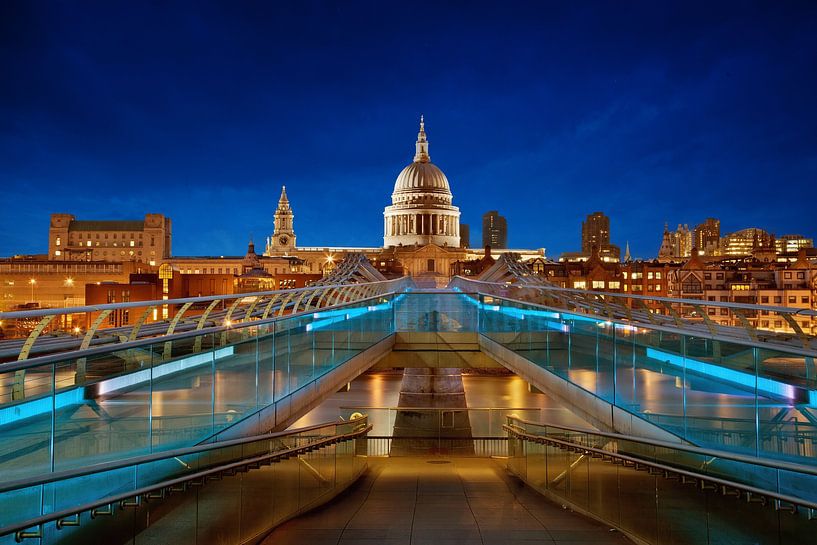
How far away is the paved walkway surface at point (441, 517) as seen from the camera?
8453 mm

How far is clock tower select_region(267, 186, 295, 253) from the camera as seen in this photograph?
16925 centimetres

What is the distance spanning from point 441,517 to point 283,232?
166746 mm

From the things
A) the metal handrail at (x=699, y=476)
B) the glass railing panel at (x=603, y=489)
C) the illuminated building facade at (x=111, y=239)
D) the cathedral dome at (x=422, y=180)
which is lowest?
the glass railing panel at (x=603, y=489)

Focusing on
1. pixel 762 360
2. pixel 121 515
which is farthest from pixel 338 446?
pixel 762 360

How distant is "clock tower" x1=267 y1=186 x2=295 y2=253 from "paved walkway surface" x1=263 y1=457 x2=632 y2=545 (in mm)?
157060

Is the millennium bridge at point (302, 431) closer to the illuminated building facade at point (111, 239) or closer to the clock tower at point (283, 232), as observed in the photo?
the clock tower at point (283, 232)

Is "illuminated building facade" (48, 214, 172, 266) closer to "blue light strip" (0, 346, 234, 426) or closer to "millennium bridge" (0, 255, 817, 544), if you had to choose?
"millennium bridge" (0, 255, 817, 544)

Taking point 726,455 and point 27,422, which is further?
point 726,455

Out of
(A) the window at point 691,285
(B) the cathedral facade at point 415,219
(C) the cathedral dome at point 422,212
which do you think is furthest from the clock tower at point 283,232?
(A) the window at point 691,285

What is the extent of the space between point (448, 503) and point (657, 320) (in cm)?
429

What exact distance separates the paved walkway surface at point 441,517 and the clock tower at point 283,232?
157m

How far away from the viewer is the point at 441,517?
9812 mm

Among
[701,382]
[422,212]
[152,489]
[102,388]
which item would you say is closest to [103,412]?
[102,388]

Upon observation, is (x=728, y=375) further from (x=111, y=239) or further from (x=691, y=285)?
(x=111, y=239)
